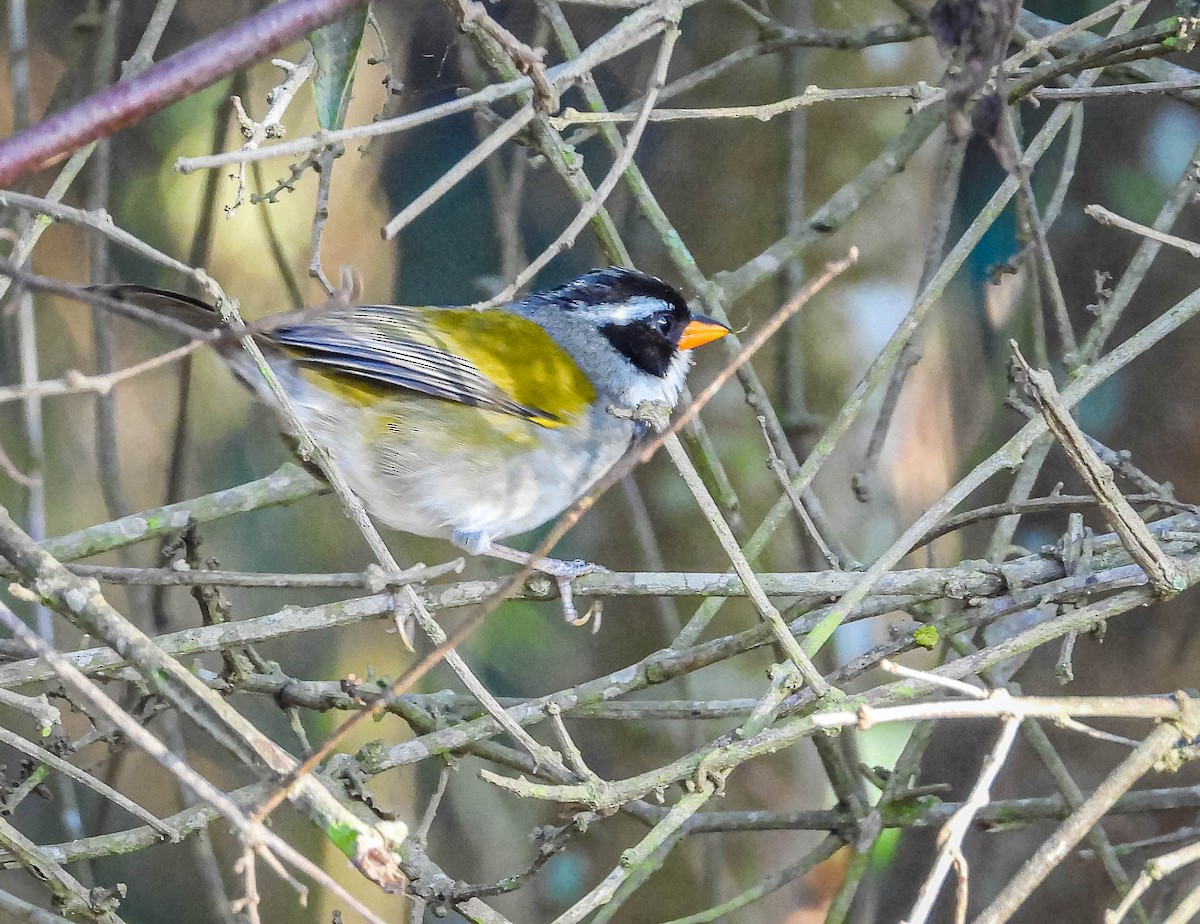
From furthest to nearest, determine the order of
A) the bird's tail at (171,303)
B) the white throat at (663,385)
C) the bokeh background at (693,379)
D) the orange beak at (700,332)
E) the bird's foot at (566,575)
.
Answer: the bokeh background at (693,379) → the white throat at (663,385) → the orange beak at (700,332) → the bird's foot at (566,575) → the bird's tail at (171,303)

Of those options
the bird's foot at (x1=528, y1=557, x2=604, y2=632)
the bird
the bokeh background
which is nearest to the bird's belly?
the bird

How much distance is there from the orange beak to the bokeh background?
0.54 metres

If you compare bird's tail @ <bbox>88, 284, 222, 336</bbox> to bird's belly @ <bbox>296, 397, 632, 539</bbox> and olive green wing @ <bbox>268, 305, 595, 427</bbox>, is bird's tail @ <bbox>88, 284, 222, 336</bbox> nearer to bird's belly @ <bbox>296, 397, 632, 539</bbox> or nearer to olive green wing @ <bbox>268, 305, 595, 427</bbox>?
olive green wing @ <bbox>268, 305, 595, 427</bbox>

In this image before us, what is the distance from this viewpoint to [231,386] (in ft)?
12.9

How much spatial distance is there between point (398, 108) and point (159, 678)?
2.81 metres

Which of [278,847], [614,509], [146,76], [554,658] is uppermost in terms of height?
[146,76]

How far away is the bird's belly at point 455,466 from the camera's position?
298 centimetres

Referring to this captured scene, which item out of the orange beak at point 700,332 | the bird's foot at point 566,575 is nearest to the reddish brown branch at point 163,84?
the bird's foot at point 566,575

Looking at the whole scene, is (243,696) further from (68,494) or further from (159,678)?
(159,678)

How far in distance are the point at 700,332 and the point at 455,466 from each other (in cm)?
79

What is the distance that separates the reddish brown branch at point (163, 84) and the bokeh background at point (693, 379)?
236cm

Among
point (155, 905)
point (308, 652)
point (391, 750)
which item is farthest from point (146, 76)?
point (155, 905)

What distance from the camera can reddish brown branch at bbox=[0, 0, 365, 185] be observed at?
125 cm

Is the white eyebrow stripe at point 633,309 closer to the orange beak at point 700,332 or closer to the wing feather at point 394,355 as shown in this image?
the orange beak at point 700,332
